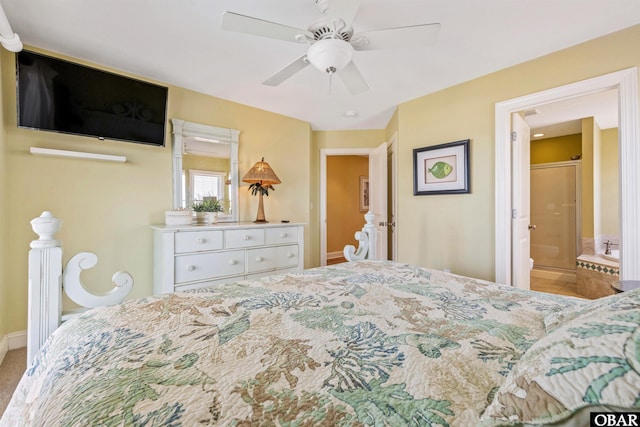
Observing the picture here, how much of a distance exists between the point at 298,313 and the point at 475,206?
96.1 inches

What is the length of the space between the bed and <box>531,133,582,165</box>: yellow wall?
4.90 meters

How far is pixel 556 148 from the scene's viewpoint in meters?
4.60

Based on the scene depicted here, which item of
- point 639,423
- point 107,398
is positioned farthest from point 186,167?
point 639,423

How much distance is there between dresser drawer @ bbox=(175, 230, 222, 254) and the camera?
7.38 feet

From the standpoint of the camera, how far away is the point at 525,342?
707mm

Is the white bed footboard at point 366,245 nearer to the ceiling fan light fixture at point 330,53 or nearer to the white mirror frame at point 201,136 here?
the ceiling fan light fixture at point 330,53

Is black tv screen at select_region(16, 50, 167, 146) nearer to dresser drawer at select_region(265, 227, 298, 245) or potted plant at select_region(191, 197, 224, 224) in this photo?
potted plant at select_region(191, 197, 224, 224)

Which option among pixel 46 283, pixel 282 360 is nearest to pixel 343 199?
pixel 46 283

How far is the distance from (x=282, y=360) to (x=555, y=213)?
228 inches

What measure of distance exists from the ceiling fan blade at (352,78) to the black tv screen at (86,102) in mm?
1756

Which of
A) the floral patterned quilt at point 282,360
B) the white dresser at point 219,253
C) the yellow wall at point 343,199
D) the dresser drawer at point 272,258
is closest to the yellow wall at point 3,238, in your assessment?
the white dresser at point 219,253

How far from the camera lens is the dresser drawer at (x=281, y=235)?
278 centimetres

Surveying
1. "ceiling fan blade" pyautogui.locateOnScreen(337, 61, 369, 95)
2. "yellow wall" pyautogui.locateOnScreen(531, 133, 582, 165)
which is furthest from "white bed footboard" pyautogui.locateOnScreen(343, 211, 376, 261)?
"yellow wall" pyautogui.locateOnScreen(531, 133, 582, 165)

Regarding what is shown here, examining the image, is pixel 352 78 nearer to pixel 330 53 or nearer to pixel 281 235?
pixel 330 53
